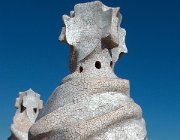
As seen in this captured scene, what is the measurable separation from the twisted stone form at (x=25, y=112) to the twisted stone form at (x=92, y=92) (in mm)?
5616

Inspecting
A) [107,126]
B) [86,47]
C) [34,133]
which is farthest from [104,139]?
[86,47]

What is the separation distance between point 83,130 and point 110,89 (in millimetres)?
908

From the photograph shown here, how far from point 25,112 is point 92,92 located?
6662 millimetres

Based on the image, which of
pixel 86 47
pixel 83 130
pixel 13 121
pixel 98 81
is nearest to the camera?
pixel 83 130

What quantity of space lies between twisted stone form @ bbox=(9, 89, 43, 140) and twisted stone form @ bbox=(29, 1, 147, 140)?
5.62 metres

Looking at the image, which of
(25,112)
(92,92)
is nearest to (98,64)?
(92,92)

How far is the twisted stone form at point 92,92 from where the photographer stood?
22.0 ft

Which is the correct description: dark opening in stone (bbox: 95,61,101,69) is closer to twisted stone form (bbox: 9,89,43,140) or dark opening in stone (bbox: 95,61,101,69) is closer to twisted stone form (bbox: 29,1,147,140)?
twisted stone form (bbox: 29,1,147,140)

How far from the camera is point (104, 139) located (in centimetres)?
661

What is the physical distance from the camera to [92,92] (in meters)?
6.99

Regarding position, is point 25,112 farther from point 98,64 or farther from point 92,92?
point 92,92

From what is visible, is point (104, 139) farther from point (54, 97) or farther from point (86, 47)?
point (86, 47)

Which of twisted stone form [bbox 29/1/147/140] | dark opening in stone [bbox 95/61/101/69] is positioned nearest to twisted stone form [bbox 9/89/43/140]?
twisted stone form [bbox 29/1/147/140]

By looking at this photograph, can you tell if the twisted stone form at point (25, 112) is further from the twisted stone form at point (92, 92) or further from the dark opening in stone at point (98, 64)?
the dark opening in stone at point (98, 64)
